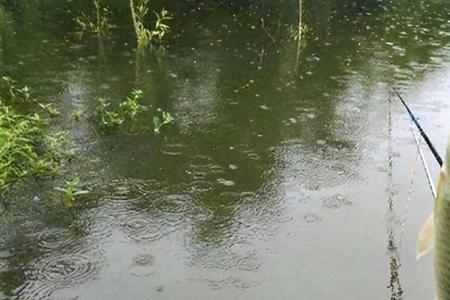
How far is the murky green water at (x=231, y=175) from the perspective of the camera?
4590 mm

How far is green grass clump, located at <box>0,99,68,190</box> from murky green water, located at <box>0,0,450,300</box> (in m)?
0.19

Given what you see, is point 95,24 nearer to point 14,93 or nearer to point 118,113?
point 14,93

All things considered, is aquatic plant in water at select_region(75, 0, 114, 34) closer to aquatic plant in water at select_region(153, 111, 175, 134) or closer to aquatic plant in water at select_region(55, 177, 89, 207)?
aquatic plant in water at select_region(153, 111, 175, 134)

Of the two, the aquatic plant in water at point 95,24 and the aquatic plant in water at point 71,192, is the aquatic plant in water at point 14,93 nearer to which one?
the aquatic plant in water at point 71,192

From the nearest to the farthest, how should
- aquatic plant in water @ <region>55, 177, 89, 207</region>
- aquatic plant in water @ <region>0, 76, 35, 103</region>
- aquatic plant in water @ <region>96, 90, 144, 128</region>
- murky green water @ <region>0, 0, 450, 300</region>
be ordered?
1. murky green water @ <region>0, 0, 450, 300</region>
2. aquatic plant in water @ <region>55, 177, 89, 207</region>
3. aquatic plant in water @ <region>96, 90, 144, 128</region>
4. aquatic plant in water @ <region>0, 76, 35, 103</region>

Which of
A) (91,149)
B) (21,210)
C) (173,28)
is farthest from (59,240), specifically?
(173,28)

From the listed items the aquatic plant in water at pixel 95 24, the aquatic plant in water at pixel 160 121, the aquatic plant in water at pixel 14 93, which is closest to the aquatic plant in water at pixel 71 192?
the aquatic plant in water at pixel 160 121

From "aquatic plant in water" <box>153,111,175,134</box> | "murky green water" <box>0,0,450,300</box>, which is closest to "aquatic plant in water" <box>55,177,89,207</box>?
"murky green water" <box>0,0,450,300</box>

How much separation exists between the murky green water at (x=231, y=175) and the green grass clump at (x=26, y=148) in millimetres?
186

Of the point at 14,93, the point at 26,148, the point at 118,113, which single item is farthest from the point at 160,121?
the point at 14,93

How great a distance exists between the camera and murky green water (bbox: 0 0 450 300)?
459 centimetres

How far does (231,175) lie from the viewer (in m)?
6.13

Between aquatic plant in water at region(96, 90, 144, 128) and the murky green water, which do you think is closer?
the murky green water

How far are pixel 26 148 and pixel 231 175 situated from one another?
208cm
